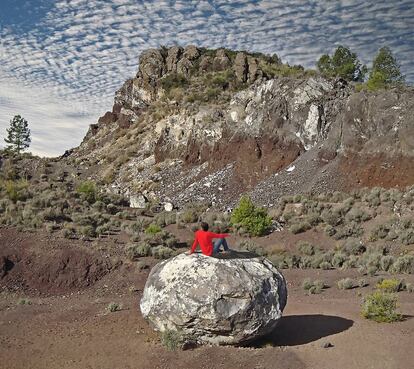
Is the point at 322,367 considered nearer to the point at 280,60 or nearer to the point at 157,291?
the point at 157,291

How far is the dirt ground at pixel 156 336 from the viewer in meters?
10.5

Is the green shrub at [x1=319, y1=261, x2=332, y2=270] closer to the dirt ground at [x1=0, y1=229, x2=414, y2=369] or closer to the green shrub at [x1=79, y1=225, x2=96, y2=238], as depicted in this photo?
the dirt ground at [x1=0, y1=229, x2=414, y2=369]

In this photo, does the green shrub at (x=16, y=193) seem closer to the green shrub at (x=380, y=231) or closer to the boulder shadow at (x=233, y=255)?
the green shrub at (x=380, y=231)

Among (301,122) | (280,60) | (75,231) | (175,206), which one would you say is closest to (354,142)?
(301,122)

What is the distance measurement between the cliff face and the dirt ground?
15.4 m

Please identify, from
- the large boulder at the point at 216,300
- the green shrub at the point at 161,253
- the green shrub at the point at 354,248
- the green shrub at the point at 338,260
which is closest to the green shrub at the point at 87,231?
the green shrub at the point at 161,253

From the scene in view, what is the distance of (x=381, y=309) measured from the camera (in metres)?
12.7

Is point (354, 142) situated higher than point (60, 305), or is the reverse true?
point (354, 142)

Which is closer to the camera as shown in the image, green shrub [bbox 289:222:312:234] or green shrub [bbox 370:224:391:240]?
green shrub [bbox 370:224:391:240]

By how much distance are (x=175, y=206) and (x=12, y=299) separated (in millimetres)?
20730

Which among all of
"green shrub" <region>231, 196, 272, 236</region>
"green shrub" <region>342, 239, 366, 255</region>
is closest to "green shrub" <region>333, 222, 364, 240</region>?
"green shrub" <region>342, 239, 366, 255</region>

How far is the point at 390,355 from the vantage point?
1039 centimetres

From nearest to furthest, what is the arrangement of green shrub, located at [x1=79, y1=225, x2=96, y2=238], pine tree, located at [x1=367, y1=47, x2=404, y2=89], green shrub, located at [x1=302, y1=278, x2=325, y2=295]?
green shrub, located at [x1=302, y1=278, x2=325, y2=295] → green shrub, located at [x1=79, y1=225, x2=96, y2=238] → pine tree, located at [x1=367, y1=47, x2=404, y2=89]

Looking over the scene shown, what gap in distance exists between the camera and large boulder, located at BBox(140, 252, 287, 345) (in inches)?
424
